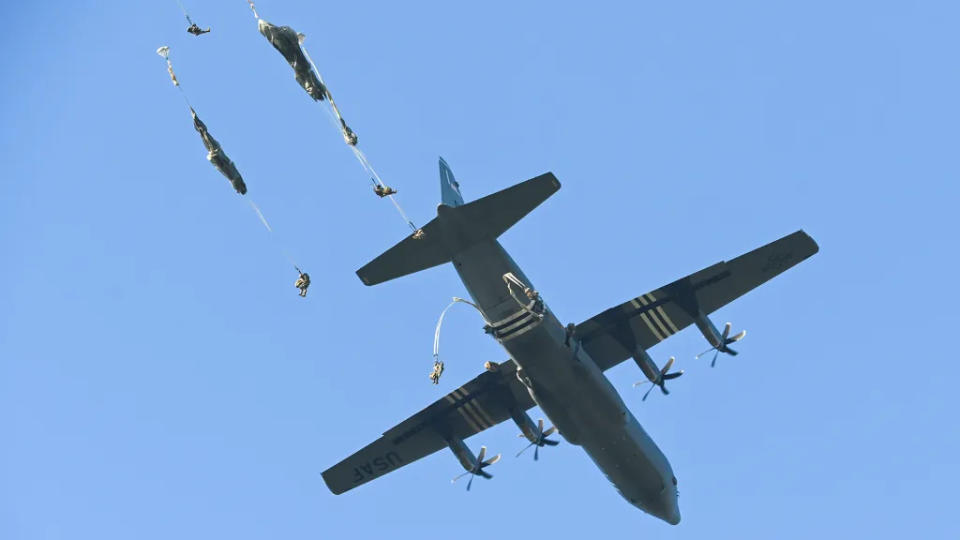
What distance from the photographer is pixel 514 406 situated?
43.8 m

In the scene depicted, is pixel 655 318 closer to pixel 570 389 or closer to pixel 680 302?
pixel 680 302

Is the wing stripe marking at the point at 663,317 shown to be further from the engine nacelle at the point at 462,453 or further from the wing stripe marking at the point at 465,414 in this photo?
the engine nacelle at the point at 462,453

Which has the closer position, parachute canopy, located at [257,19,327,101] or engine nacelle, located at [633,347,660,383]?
parachute canopy, located at [257,19,327,101]

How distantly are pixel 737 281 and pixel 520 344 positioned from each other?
341 inches

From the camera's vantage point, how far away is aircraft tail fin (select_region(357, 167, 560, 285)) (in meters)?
35.9

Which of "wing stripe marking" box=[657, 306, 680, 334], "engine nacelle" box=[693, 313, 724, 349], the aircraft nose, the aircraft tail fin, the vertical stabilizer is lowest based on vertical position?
the aircraft nose

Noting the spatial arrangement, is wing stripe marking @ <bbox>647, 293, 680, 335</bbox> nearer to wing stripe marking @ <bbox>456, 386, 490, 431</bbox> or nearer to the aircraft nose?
the aircraft nose

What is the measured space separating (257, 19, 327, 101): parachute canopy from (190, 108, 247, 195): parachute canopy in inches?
122

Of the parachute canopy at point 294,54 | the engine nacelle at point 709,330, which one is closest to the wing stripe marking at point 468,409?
the engine nacelle at point 709,330

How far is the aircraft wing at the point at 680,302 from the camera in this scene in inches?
1564

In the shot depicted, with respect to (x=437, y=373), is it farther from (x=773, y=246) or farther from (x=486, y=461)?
(x=773, y=246)

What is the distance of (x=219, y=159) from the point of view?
32281 mm

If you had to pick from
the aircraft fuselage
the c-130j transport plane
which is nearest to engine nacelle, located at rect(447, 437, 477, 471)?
the c-130j transport plane

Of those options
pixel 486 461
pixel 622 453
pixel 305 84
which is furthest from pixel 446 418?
pixel 305 84
